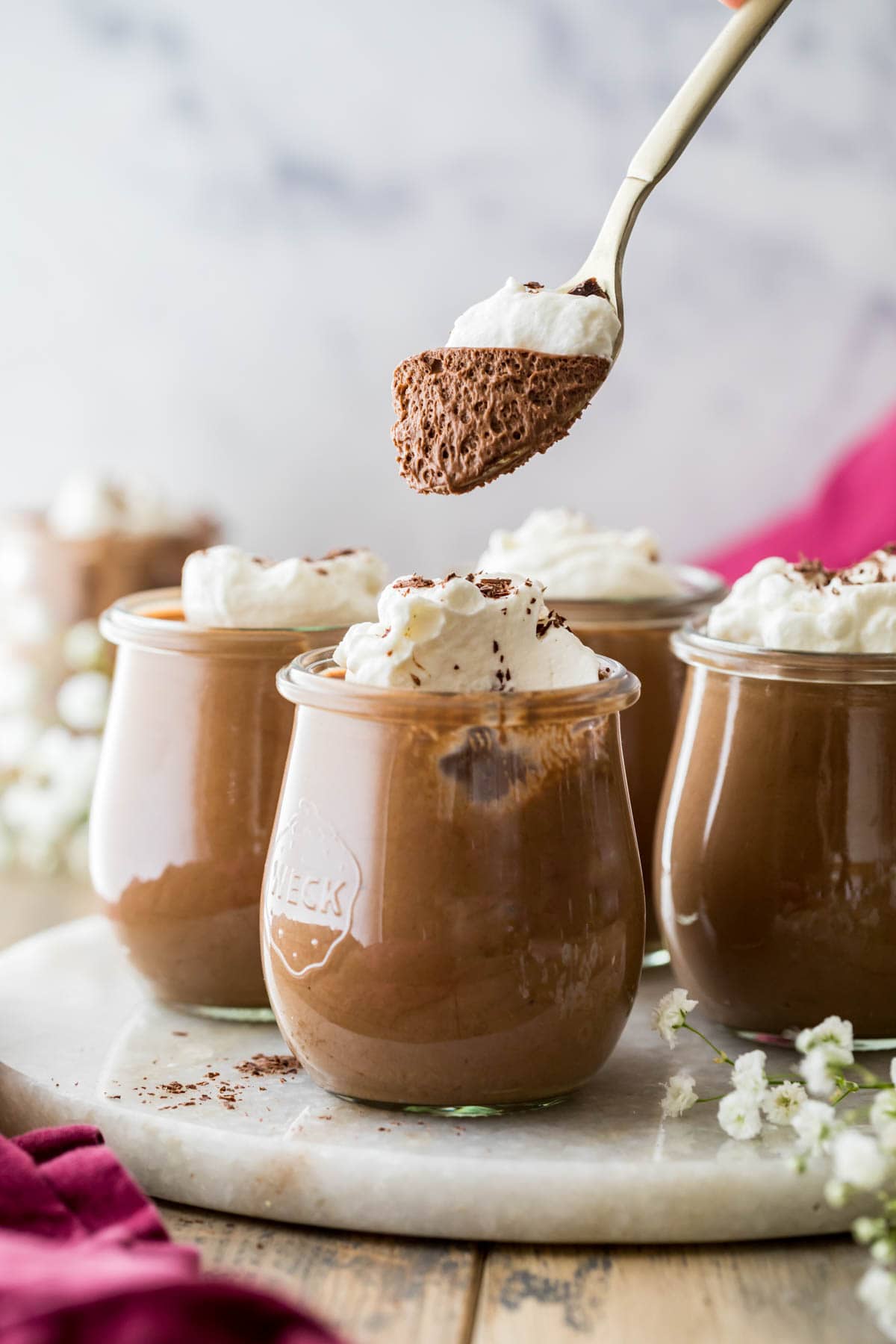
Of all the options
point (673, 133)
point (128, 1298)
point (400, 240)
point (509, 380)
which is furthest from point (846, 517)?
point (128, 1298)

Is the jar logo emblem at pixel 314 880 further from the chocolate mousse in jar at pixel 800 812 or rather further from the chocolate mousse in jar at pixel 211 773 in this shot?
the chocolate mousse in jar at pixel 800 812

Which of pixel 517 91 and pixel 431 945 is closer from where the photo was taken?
pixel 431 945

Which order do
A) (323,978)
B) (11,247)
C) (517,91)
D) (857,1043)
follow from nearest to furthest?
(323,978) < (857,1043) < (517,91) < (11,247)

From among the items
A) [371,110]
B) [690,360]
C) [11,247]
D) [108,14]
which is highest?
[108,14]

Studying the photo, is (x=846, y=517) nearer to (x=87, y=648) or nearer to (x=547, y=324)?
(x=87, y=648)

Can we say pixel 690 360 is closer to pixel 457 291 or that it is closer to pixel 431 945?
pixel 457 291

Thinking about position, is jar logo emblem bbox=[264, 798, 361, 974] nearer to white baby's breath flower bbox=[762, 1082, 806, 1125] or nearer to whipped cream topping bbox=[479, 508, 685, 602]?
white baby's breath flower bbox=[762, 1082, 806, 1125]

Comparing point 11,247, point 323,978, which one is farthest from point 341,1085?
point 11,247
